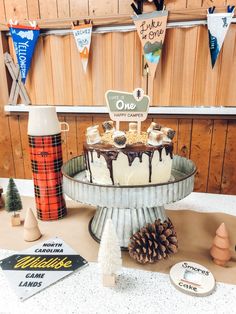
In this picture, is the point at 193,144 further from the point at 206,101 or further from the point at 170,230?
the point at 170,230

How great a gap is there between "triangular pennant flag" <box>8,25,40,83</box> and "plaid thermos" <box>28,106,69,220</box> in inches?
38.6

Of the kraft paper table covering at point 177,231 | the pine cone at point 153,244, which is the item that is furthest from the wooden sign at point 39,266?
the pine cone at point 153,244

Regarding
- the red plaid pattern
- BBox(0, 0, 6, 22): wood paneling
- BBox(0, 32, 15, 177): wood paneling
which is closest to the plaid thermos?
the red plaid pattern

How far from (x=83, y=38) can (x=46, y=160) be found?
989 mm

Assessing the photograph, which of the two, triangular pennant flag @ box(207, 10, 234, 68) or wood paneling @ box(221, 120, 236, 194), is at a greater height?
triangular pennant flag @ box(207, 10, 234, 68)

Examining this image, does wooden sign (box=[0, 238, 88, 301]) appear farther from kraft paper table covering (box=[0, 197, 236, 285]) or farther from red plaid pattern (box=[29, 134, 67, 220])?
red plaid pattern (box=[29, 134, 67, 220])

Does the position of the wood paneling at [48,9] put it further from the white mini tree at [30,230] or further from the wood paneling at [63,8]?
the white mini tree at [30,230]

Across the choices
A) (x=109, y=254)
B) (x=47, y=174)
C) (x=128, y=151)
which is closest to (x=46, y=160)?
(x=47, y=174)

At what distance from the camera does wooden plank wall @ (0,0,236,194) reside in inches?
60.9

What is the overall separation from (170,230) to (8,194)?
2.20 ft

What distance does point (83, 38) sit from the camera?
1602 mm

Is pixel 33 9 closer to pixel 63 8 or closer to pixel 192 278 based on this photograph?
pixel 63 8

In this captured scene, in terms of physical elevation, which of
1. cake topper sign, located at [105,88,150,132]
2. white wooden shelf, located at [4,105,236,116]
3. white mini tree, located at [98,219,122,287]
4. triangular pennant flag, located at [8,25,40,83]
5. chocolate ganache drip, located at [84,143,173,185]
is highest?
triangular pennant flag, located at [8,25,40,83]

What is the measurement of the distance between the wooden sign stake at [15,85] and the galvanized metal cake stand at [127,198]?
126 centimetres
